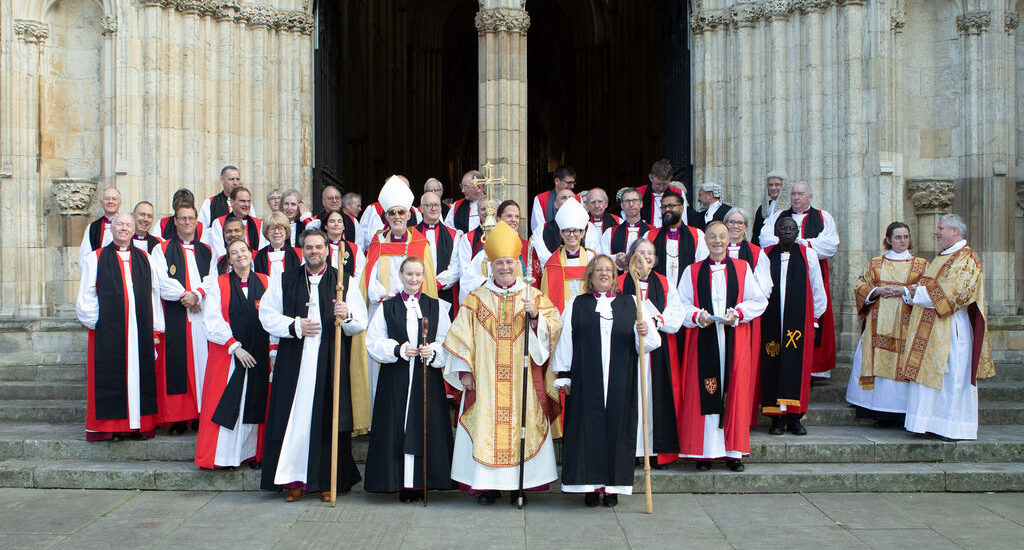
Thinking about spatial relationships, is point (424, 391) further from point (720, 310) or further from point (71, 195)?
point (71, 195)

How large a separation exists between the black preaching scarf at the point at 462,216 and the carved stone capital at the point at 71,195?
14.8 feet

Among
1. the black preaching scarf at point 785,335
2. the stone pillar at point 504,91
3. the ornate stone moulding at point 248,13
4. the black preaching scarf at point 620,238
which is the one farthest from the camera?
the stone pillar at point 504,91

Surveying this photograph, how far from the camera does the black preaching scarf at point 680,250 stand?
7.69 meters

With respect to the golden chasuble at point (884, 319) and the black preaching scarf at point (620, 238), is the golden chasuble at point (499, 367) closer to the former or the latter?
the black preaching scarf at point (620, 238)

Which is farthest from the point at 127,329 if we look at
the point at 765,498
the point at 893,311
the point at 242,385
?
the point at 893,311

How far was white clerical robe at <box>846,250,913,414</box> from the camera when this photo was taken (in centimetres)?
764

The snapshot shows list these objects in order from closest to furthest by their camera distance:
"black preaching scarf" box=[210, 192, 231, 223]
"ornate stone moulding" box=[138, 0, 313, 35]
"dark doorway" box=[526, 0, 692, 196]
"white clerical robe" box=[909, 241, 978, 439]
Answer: "white clerical robe" box=[909, 241, 978, 439] < "black preaching scarf" box=[210, 192, 231, 223] < "ornate stone moulding" box=[138, 0, 313, 35] < "dark doorway" box=[526, 0, 692, 196]

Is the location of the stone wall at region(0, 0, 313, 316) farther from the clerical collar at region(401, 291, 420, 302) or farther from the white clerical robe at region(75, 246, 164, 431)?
the clerical collar at region(401, 291, 420, 302)

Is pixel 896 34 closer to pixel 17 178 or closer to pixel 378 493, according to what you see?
pixel 378 493

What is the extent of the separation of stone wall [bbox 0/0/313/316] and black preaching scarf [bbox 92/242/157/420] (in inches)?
128

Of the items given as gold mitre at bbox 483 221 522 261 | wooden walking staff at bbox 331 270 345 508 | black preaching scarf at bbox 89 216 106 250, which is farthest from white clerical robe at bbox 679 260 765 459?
black preaching scarf at bbox 89 216 106 250

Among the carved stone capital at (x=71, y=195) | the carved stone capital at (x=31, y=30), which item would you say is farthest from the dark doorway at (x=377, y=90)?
the carved stone capital at (x=31, y=30)

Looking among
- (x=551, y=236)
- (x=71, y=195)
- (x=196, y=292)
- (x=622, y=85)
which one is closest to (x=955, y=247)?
(x=551, y=236)

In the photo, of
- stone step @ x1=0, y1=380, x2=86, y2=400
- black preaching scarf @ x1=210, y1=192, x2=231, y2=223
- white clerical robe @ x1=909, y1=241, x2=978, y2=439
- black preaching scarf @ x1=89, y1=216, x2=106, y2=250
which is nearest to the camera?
white clerical robe @ x1=909, y1=241, x2=978, y2=439
